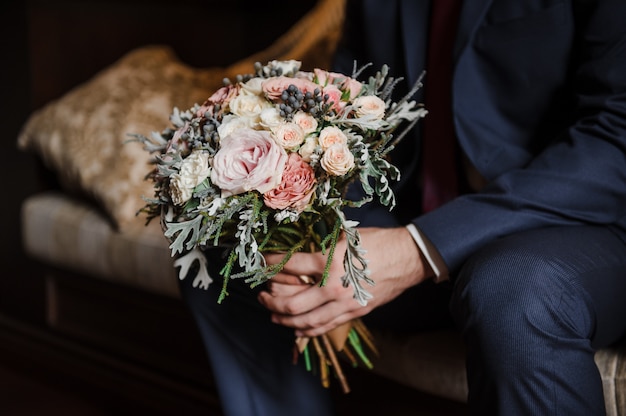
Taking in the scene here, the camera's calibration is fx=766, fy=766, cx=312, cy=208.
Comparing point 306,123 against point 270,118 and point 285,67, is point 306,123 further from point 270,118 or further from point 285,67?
point 285,67

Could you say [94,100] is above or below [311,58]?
below

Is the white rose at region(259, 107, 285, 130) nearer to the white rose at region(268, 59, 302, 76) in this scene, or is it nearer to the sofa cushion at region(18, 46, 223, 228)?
the white rose at region(268, 59, 302, 76)

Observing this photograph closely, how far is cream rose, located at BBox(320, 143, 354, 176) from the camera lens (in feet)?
3.52

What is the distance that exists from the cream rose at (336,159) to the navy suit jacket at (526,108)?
258 mm

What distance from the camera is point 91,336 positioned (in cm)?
262

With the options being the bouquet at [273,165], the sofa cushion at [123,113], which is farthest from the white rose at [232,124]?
the sofa cushion at [123,113]

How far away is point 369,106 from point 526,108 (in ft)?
1.39

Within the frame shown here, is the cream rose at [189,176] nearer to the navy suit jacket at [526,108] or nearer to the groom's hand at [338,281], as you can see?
the groom's hand at [338,281]

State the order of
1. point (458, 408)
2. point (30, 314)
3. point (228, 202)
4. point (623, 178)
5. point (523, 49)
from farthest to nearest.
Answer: point (30, 314) → point (458, 408) → point (523, 49) → point (623, 178) → point (228, 202)

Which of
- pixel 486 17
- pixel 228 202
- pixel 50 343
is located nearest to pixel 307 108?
pixel 228 202

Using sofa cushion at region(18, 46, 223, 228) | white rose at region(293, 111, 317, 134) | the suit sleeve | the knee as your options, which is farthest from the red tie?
sofa cushion at region(18, 46, 223, 228)

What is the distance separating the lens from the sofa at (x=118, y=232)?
90.7 inches

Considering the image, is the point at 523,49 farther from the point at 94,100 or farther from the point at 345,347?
the point at 94,100

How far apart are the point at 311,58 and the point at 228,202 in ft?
4.59
